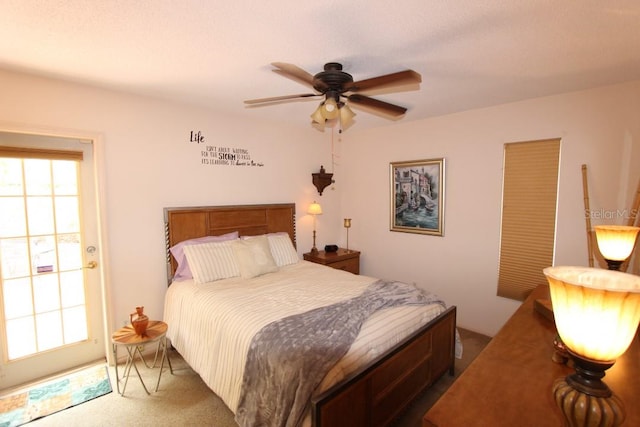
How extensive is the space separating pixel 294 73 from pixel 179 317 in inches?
89.0

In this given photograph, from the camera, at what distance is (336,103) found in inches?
76.8

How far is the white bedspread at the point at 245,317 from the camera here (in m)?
1.90

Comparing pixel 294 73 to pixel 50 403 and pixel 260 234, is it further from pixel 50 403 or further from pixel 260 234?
pixel 50 403

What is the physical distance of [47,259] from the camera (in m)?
2.57

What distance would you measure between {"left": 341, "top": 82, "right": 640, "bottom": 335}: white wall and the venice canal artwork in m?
0.15

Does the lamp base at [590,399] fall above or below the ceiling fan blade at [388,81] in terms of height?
below

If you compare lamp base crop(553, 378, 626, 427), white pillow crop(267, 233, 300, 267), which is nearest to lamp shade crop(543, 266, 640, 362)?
lamp base crop(553, 378, 626, 427)

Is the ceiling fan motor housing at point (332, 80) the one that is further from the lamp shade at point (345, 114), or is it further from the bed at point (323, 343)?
the bed at point (323, 343)

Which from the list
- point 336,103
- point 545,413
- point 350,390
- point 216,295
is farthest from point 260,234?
point 545,413

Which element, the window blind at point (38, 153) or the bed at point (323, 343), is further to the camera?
the window blind at point (38, 153)

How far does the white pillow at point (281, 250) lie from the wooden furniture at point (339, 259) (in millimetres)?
481

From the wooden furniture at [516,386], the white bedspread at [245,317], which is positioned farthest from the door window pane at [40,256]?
the wooden furniture at [516,386]

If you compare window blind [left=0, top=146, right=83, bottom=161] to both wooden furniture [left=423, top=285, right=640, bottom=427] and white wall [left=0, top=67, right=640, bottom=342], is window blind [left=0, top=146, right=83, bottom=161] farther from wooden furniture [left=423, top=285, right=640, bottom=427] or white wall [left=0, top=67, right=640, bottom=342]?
wooden furniture [left=423, top=285, right=640, bottom=427]

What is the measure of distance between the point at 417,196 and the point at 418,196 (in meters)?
0.01
